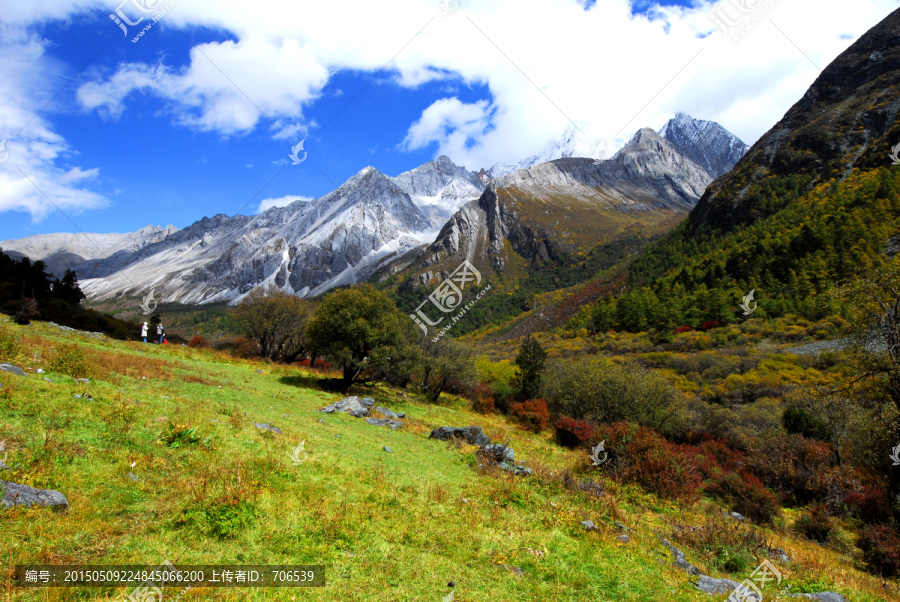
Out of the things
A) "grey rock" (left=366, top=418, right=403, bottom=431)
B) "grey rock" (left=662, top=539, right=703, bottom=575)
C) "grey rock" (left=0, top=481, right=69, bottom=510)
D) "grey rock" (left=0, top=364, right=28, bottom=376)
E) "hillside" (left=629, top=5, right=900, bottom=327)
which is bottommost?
"grey rock" (left=366, top=418, right=403, bottom=431)

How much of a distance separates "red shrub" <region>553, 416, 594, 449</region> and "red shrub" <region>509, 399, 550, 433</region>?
16.9ft

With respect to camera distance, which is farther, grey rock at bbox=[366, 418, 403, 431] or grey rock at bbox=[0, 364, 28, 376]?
grey rock at bbox=[366, 418, 403, 431]

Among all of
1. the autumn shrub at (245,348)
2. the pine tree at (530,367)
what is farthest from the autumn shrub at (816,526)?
the autumn shrub at (245,348)

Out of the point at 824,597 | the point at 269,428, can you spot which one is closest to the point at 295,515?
the point at 269,428

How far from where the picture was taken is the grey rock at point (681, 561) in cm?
888

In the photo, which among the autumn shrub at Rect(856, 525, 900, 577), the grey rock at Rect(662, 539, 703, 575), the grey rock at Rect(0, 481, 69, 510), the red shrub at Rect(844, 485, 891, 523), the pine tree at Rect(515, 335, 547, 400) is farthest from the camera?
the pine tree at Rect(515, 335, 547, 400)

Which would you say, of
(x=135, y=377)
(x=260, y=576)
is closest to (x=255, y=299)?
(x=135, y=377)

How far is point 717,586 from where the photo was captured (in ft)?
26.6

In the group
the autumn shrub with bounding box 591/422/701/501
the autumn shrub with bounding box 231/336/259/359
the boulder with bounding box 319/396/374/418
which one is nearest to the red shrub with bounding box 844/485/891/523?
the autumn shrub with bounding box 591/422/701/501

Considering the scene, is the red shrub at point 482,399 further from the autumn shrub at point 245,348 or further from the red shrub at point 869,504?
the red shrub at point 869,504

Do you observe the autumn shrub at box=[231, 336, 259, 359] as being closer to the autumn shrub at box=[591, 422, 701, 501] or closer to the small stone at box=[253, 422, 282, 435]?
the small stone at box=[253, 422, 282, 435]

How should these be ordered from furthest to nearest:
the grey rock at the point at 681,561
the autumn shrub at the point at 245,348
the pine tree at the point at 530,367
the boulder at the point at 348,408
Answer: the pine tree at the point at 530,367 < the autumn shrub at the point at 245,348 < the boulder at the point at 348,408 < the grey rock at the point at 681,561

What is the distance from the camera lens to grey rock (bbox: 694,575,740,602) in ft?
25.8

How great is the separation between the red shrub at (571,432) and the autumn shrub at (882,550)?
13.4 meters
